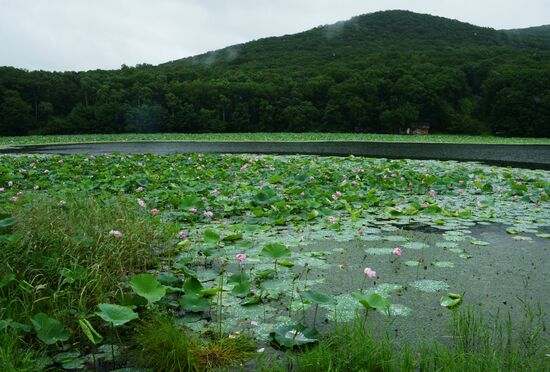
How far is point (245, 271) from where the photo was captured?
10.7 ft

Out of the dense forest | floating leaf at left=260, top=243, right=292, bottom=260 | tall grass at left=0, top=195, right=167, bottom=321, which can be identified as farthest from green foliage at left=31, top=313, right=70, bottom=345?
the dense forest

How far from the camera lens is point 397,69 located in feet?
160

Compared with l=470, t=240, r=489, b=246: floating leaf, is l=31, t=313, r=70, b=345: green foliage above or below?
above

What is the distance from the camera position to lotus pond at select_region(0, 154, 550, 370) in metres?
2.16

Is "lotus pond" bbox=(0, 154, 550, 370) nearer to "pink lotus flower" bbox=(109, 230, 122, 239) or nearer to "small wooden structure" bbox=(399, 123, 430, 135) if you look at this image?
"pink lotus flower" bbox=(109, 230, 122, 239)

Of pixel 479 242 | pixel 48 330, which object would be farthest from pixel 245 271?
pixel 479 242

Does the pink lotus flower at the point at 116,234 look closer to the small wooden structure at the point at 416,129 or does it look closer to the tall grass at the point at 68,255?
the tall grass at the point at 68,255

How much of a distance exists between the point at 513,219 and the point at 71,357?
5.02 metres

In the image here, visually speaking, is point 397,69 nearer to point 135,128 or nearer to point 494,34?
point 135,128

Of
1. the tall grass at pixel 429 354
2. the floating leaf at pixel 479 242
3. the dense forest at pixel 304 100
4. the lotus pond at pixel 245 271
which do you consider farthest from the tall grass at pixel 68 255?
the dense forest at pixel 304 100

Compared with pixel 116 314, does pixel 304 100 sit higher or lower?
higher

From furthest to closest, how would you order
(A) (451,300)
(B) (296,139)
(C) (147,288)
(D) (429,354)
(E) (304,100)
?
(E) (304,100) < (B) (296,139) < (A) (451,300) < (C) (147,288) < (D) (429,354)

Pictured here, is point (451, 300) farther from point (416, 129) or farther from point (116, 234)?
point (416, 129)

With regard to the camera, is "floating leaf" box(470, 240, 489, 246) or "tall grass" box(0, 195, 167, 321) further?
"floating leaf" box(470, 240, 489, 246)
